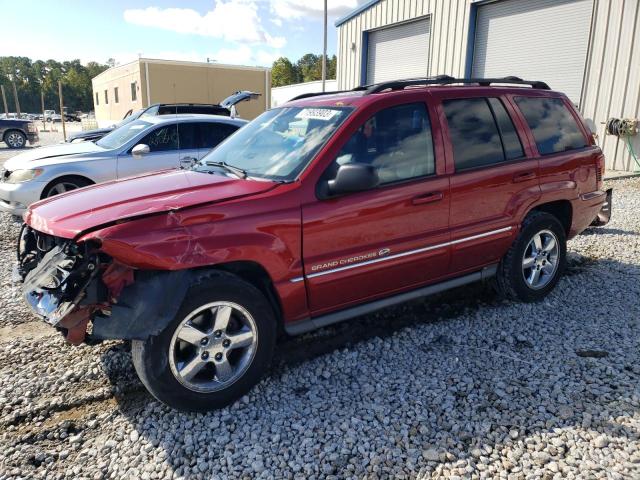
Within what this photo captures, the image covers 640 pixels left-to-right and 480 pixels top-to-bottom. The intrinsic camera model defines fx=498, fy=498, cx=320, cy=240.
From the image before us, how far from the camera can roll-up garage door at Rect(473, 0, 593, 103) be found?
38.7ft

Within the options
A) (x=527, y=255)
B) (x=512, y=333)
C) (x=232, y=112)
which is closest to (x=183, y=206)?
(x=512, y=333)

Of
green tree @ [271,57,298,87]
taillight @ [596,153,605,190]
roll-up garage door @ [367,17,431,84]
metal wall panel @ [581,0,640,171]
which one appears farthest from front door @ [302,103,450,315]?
green tree @ [271,57,298,87]

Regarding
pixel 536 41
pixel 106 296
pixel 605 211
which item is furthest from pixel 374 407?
pixel 536 41

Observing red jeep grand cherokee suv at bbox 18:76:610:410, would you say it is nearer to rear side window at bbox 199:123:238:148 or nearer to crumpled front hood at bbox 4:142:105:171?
rear side window at bbox 199:123:238:148

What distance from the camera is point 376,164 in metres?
3.46

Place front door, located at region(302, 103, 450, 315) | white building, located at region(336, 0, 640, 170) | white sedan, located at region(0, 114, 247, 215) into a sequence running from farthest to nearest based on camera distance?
white building, located at region(336, 0, 640, 170)
white sedan, located at region(0, 114, 247, 215)
front door, located at region(302, 103, 450, 315)

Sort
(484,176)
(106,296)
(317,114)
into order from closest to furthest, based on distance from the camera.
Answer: (106,296) < (317,114) < (484,176)

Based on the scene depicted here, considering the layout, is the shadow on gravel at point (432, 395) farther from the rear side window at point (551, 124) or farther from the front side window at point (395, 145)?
the rear side window at point (551, 124)

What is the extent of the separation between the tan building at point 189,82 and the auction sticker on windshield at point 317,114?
29.9 m

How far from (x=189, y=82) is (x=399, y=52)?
2057 centimetres

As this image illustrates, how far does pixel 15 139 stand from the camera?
67.2 feet

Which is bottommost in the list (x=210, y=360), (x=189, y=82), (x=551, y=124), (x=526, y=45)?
(x=210, y=360)

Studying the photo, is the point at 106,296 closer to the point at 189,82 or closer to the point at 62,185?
the point at 62,185

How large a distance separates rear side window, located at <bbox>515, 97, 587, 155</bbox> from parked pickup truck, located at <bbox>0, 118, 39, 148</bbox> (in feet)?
70.8
